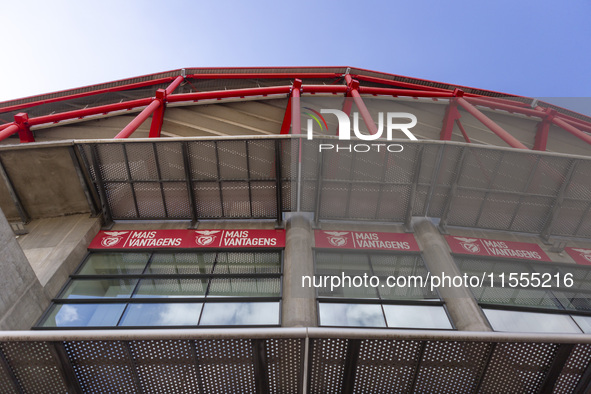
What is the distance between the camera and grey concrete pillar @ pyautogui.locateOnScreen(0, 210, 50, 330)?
888 centimetres

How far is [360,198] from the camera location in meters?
14.1

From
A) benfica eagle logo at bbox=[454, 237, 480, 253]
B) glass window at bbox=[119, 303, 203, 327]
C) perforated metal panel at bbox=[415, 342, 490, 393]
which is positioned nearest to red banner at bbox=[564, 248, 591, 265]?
benfica eagle logo at bbox=[454, 237, 480, 253]

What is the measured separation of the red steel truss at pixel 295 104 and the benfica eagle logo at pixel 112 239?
5.02 metres

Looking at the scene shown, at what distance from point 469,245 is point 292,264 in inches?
305

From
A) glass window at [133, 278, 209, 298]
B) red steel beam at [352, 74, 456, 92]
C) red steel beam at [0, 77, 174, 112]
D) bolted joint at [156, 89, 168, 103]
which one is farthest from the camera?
red steel beam at [352, 74, 456, 92]

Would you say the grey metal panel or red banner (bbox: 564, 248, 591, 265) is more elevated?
the grey metal panel

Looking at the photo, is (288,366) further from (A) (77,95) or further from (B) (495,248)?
(A) (77,95)

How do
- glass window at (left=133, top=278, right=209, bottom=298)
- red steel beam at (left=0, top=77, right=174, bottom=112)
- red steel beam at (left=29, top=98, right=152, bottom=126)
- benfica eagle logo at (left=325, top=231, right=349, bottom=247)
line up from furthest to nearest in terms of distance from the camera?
red steel beam at (left=0, top=77, right=174, bottom=112)
red steel beam at (left=29, top=98, right=152, bottom=126)
benfica eagle logo at (left=325, top=231, right=349, bottom=247)
glass window at (left=133, top=278, right=209, bottom=298)

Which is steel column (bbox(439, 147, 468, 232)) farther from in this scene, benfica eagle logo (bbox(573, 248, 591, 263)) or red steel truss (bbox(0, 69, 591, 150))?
benfica eagle logo (bbox(573, 248, 591, 263))

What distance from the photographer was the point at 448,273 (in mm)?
11680

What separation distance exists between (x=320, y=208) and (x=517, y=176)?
28.1 feet

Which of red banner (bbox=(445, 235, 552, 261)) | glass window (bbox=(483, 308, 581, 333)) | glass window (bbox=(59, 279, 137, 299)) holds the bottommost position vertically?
glass window (bbox=(483, 308, 581, 333))

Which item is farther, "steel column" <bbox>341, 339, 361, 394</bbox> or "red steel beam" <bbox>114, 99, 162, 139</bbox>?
"red steel beam" <bbox>114, 99, 162, 139</bbox>

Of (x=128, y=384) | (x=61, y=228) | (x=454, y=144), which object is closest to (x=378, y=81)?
(x=454, y=144)
